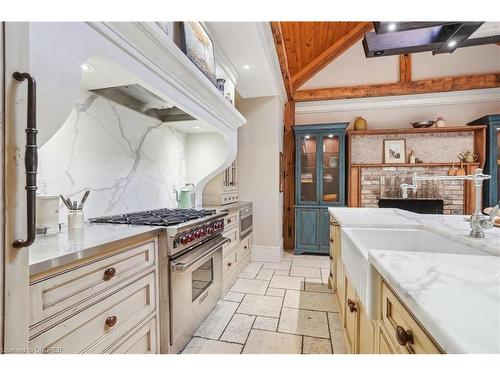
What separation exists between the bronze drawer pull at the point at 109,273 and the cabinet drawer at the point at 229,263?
1.59 metres

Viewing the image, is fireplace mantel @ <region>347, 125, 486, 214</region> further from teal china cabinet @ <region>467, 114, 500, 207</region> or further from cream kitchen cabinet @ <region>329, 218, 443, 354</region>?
cream kitchen cabinet @ <region>329, 218, 443, 354</region>

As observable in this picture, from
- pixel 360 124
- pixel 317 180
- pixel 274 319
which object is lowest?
pixel 274 319

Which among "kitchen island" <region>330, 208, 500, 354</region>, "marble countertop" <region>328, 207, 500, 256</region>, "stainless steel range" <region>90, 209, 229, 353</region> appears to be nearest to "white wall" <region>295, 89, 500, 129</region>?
"marble countertop" <region>328, 207, 500, 256</region>

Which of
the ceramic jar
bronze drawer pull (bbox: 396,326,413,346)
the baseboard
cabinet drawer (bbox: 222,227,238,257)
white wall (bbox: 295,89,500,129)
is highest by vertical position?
white wall (bbox: 295,89,500,129)

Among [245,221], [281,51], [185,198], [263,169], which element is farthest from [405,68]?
[185,198]

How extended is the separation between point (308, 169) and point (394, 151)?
1.54 m

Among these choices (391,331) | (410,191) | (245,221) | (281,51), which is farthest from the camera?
(410,191)

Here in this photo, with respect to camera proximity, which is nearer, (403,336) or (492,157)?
(403,336)

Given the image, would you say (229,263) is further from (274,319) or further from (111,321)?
(111,321)

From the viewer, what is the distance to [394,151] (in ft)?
14.1

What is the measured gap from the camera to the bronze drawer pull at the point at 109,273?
3.54 feet

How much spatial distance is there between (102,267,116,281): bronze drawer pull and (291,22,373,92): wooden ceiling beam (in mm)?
4487

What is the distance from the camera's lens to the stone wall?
408cm
